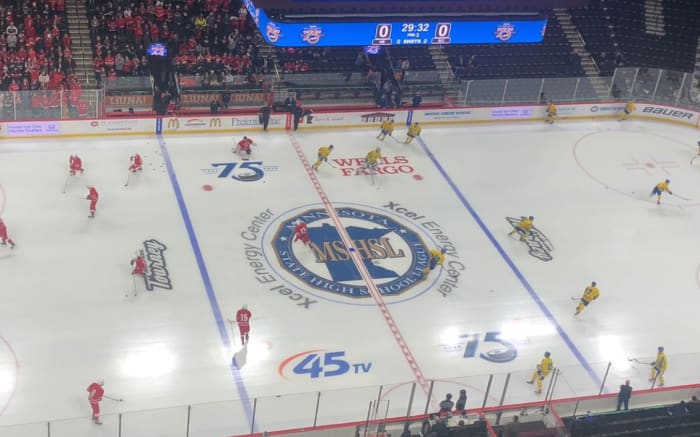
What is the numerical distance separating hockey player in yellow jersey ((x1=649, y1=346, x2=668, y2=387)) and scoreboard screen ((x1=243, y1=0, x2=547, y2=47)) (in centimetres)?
1117

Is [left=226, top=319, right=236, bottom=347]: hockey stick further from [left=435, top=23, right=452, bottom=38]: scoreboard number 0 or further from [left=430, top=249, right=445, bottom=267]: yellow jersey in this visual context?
[left=435, top=23, right=452, bottom=38]: scoreboard number 0

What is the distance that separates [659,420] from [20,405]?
1306 cm

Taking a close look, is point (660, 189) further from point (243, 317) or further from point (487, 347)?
point (243, 317)

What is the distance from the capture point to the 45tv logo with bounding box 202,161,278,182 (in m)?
27.4

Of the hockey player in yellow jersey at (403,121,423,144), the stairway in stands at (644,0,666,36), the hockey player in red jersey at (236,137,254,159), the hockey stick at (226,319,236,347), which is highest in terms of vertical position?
the stairway in stands at (644,0,666,36)

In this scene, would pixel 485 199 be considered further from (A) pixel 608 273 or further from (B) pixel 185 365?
(B) pixel 185 365

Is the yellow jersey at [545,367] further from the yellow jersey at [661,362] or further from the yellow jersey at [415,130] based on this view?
the yellow jersey at [415,130]

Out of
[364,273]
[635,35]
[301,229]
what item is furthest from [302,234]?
[635,35]

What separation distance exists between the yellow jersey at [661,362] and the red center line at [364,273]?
5.29 metres

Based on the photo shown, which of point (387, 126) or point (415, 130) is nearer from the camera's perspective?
point (415, 130)

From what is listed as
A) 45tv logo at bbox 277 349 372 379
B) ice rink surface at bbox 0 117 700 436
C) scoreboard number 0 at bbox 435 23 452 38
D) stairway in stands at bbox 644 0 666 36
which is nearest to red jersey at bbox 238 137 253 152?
ice rink surface at bbox 0 117 700 436

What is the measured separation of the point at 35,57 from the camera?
2862 centimetres

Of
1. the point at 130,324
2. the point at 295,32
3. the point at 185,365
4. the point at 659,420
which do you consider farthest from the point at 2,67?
the point at 659,420

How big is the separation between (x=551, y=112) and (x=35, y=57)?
1815 cm
